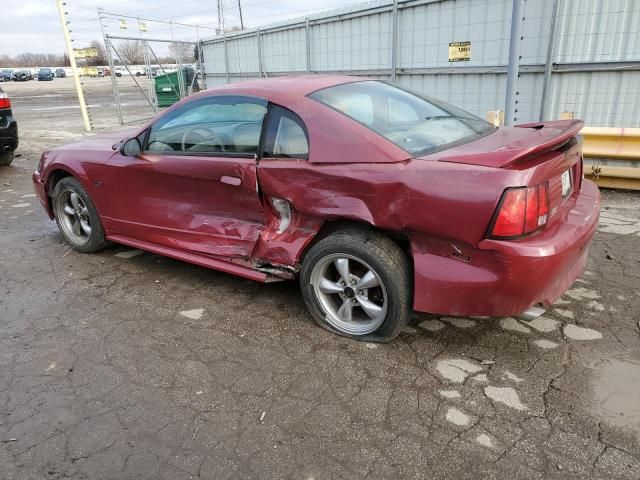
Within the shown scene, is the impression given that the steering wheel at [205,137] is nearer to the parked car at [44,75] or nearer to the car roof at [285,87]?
the car roof at [285,87]

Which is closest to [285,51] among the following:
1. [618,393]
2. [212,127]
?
[212,127]

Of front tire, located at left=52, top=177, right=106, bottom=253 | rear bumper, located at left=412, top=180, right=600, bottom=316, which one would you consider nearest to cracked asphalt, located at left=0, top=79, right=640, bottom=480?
rear bumper, located at left=412, top=180, right=600, bottom=316

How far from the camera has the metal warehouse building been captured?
591 cm

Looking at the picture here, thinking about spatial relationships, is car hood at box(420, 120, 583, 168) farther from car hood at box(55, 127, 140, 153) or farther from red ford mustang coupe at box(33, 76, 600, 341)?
car hood at box(55, 127, 140, 153)

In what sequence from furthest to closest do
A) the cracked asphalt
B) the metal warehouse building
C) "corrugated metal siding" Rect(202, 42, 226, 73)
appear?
1. "corrugated metal siding" Rect(202, 42, 226, 73)
2. the metal warehouse building
3. the cracked asphalt

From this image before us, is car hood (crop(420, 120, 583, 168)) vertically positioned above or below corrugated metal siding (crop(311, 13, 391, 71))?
below

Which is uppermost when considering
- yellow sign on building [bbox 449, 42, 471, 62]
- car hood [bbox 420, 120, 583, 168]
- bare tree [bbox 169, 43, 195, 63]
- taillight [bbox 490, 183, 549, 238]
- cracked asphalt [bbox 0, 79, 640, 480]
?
bare tree [bbox 169, 43, 195, 63]

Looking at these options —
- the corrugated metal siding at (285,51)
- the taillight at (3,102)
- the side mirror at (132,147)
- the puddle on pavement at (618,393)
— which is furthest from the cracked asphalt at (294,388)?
the corrugated metal siding at (285,51)

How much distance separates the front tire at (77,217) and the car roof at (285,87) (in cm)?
172

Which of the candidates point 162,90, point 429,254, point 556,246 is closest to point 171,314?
point 429,254

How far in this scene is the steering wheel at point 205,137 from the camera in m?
3.50

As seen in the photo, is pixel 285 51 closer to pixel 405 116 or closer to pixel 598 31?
pixel 598 31

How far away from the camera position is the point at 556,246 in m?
2.50

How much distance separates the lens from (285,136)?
3133 millimetres
